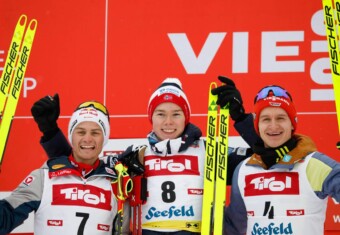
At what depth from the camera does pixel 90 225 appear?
5586 mm

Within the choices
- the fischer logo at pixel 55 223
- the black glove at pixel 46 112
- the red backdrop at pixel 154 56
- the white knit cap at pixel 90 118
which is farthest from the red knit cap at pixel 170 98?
the red backdrop at pixel 154 56

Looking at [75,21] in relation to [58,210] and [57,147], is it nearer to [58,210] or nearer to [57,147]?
[57,147]

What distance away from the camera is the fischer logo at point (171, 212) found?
567cm

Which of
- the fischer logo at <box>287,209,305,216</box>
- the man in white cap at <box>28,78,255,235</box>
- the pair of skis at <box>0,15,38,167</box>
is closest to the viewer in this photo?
the fischer logo at <box>287,209,305,216</box>

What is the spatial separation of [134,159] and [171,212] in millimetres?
394

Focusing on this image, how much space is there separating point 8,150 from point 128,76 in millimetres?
1042

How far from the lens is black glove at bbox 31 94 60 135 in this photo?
19.3ft

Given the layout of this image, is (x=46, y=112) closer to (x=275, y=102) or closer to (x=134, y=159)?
(x=134, y=159)

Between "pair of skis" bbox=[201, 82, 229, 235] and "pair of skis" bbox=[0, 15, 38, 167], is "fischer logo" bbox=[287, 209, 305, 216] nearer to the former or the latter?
"pair of skis" bbox=[201, 82, 229, 235]

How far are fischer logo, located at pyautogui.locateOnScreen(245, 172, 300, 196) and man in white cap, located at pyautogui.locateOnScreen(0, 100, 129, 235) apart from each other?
830 mm

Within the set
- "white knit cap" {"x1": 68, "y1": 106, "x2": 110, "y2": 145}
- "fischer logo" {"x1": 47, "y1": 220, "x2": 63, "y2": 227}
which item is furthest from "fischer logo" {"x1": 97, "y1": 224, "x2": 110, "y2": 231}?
"white knit cap" {"x1": 68, "y1": 106, "x2": 110, "y2": 145}

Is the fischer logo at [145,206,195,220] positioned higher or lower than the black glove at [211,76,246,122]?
lower

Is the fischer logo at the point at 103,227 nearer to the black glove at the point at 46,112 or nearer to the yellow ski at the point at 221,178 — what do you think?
the yellow ski at the point at 221,178

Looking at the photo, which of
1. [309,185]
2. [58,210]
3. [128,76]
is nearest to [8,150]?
[128,76]
